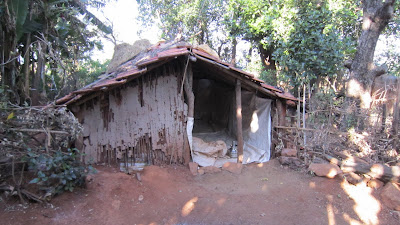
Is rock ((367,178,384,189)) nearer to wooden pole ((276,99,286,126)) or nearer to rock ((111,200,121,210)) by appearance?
wooden pole ((276,99,286,126))

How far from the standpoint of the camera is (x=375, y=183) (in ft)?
17.0

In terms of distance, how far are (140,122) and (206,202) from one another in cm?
254

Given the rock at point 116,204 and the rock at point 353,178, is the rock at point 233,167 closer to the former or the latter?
the rock at point 353,178

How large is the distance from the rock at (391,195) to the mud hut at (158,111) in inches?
114

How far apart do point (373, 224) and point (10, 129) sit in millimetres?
6068

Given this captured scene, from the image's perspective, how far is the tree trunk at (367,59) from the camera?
27.6 feet

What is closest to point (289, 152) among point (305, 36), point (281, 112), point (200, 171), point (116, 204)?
point (281, 112)

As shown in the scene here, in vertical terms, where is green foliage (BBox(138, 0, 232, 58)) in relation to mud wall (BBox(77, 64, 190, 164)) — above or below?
above

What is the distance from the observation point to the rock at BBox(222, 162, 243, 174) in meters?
6.59

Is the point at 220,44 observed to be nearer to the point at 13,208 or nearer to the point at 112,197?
the point at 112,197

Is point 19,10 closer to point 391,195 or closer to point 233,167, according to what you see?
point 233,167

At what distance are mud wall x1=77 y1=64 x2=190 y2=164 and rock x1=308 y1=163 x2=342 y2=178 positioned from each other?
301 centimetres

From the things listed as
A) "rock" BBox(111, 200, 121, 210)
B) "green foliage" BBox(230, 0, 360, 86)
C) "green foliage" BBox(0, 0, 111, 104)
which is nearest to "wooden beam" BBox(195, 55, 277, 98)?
"green foliage" BBox(230, 0, 360, 86)

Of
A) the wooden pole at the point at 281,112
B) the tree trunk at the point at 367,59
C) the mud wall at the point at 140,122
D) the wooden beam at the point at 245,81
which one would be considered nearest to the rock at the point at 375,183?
the wooden pole at the point at 281,112
